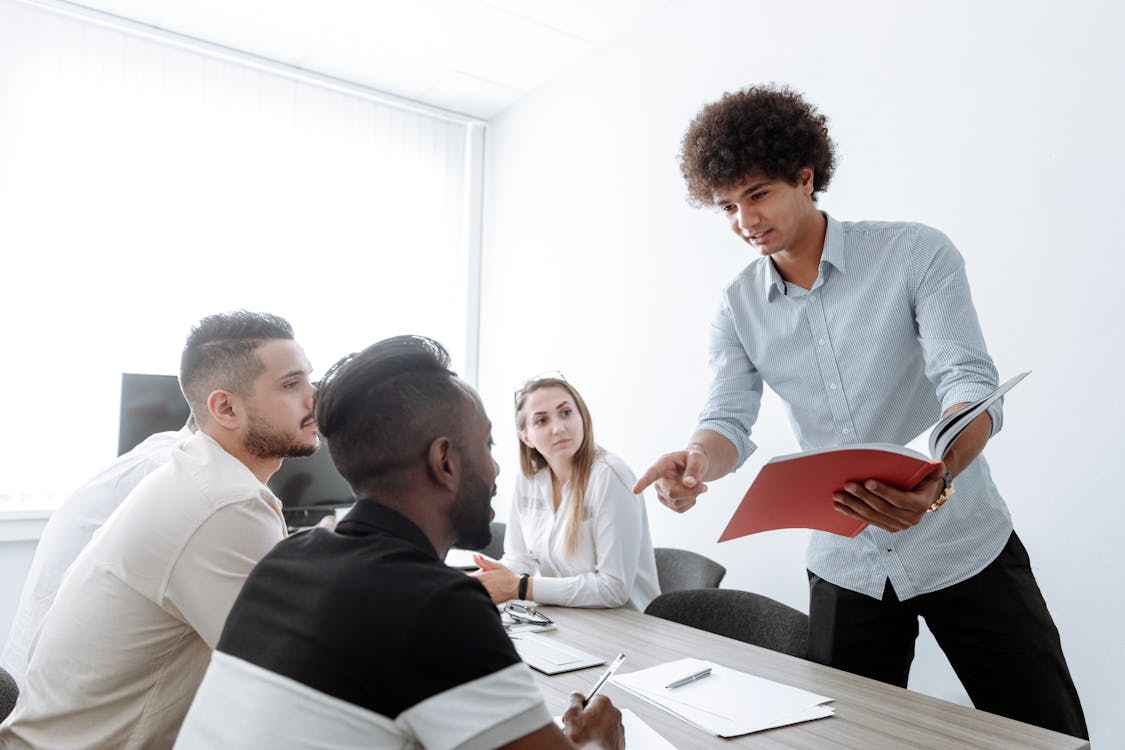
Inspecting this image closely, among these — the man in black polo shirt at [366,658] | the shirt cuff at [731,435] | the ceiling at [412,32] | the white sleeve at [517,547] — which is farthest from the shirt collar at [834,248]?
the ceiling at [412,32]

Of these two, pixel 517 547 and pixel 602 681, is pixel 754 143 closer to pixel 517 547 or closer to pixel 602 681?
pixel 602 681

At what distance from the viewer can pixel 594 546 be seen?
2525mm

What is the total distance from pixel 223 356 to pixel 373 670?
3.61ft

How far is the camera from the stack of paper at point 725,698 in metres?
1.22

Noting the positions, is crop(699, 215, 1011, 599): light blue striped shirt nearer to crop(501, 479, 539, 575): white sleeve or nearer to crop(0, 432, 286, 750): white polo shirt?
crop(501, 479, 539, 575): white sleeve

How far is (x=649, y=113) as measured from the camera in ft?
12.3

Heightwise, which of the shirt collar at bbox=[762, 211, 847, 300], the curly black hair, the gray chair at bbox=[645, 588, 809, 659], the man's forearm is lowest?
the gray chair at bbox=[645, 588, 809, 659]

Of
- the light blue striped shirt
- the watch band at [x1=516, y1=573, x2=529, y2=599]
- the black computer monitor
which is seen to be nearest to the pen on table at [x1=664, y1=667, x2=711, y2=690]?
the light blue striped shirt

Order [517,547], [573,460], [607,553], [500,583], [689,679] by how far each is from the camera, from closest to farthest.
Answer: [689,679], [500,583], [607,553], [573,460], [517,547]

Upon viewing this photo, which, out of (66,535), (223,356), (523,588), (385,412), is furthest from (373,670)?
(66,535)

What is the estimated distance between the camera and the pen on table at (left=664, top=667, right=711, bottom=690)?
4.56 ft

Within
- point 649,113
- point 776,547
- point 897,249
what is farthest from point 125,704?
point 649,113

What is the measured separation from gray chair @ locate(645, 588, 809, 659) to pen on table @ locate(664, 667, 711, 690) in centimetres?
43

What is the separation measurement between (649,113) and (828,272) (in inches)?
87.7
